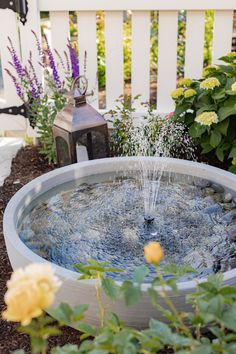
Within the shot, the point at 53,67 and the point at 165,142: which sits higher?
the point at 53,67

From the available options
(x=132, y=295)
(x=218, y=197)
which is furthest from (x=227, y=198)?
(x=132, y=295)

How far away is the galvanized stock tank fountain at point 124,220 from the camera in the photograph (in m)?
1.83

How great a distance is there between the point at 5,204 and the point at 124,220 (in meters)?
0.80

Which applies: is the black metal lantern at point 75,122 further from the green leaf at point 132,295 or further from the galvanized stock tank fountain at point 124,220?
the green leaf at point 132,295

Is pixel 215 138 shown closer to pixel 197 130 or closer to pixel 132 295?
pixel 197 130

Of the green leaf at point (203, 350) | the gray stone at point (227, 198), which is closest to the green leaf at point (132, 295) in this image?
the green leaf at point (203, 350)

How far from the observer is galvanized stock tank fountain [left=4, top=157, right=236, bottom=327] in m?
1.83

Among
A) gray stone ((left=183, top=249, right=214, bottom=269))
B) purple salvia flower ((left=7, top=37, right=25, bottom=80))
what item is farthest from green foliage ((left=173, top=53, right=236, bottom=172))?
purple salvia flower ((left=7, top=37, right=25, bottom=80))

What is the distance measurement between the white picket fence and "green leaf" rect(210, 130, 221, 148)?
32.6 inches

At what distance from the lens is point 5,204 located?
280 cm

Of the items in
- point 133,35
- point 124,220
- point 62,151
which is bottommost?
→ point 124,220

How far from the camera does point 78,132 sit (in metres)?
2.71

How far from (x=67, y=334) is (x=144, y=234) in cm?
54

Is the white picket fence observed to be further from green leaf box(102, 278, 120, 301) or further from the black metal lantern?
green leaf box(102, 278, 120, 301)
